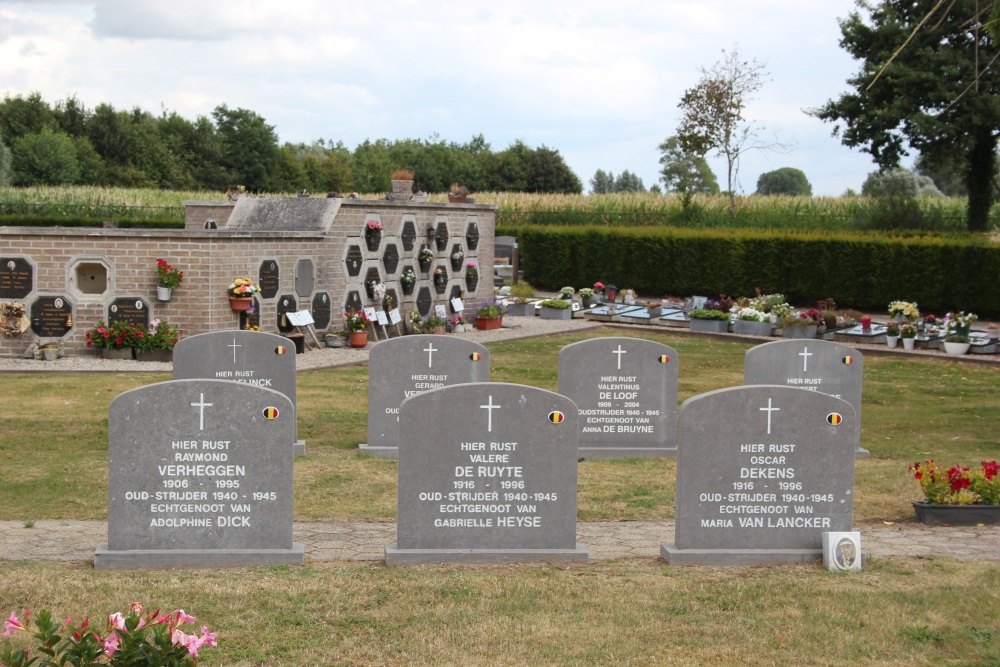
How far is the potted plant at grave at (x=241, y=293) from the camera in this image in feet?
58.4

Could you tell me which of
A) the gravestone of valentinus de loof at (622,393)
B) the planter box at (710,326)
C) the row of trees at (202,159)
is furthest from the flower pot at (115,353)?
the row of trees at (202,159)

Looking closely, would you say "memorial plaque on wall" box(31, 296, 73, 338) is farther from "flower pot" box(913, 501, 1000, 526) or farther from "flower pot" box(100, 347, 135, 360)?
"flower pot" box(913, 501, 1000, 526)

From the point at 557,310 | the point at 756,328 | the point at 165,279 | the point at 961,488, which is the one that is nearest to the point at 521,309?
the point at 557,310

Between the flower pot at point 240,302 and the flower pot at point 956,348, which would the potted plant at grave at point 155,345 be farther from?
the flower pot at point 956,348

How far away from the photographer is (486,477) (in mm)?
6742

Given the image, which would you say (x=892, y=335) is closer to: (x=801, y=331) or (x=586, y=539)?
(x=801, y=331)

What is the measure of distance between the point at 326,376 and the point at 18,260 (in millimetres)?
5182

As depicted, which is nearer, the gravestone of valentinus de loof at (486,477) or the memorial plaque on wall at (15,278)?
the gravestone of valentinus de loof at (486,477)

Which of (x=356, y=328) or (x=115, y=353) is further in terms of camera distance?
(x=356, y=328)

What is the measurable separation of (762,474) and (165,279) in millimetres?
12545

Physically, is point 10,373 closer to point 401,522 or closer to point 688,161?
Result: point 401,522

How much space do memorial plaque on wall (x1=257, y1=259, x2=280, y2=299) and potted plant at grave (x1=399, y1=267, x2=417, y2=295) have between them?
10.9 ft

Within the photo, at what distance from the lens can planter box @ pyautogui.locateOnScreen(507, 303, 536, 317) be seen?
26125 mm

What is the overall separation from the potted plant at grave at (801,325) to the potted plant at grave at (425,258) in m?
7.07
